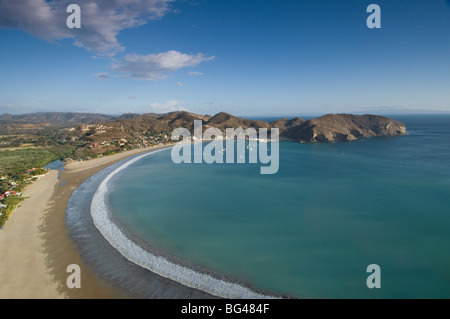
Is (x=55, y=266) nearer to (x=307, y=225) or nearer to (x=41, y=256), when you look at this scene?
(x=41, y=256)

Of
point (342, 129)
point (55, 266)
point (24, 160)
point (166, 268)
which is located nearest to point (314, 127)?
point (342, 129)

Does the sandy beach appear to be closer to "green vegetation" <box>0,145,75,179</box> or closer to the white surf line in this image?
the white surf line

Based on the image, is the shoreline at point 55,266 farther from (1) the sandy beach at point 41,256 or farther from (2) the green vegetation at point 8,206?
(2) the green vegetation at point 8,206

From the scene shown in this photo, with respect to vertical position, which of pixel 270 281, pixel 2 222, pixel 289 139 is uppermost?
pixel 289 139

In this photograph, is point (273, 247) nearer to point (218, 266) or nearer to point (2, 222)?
point (218, 266)

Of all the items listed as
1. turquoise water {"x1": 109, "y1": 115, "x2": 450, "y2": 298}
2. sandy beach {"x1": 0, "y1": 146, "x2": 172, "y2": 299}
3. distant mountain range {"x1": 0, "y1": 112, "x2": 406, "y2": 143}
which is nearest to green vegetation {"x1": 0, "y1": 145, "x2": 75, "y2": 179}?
distant mountain range {"x1": 0, "y1": 112, "x2": 406, "y2": 143}
